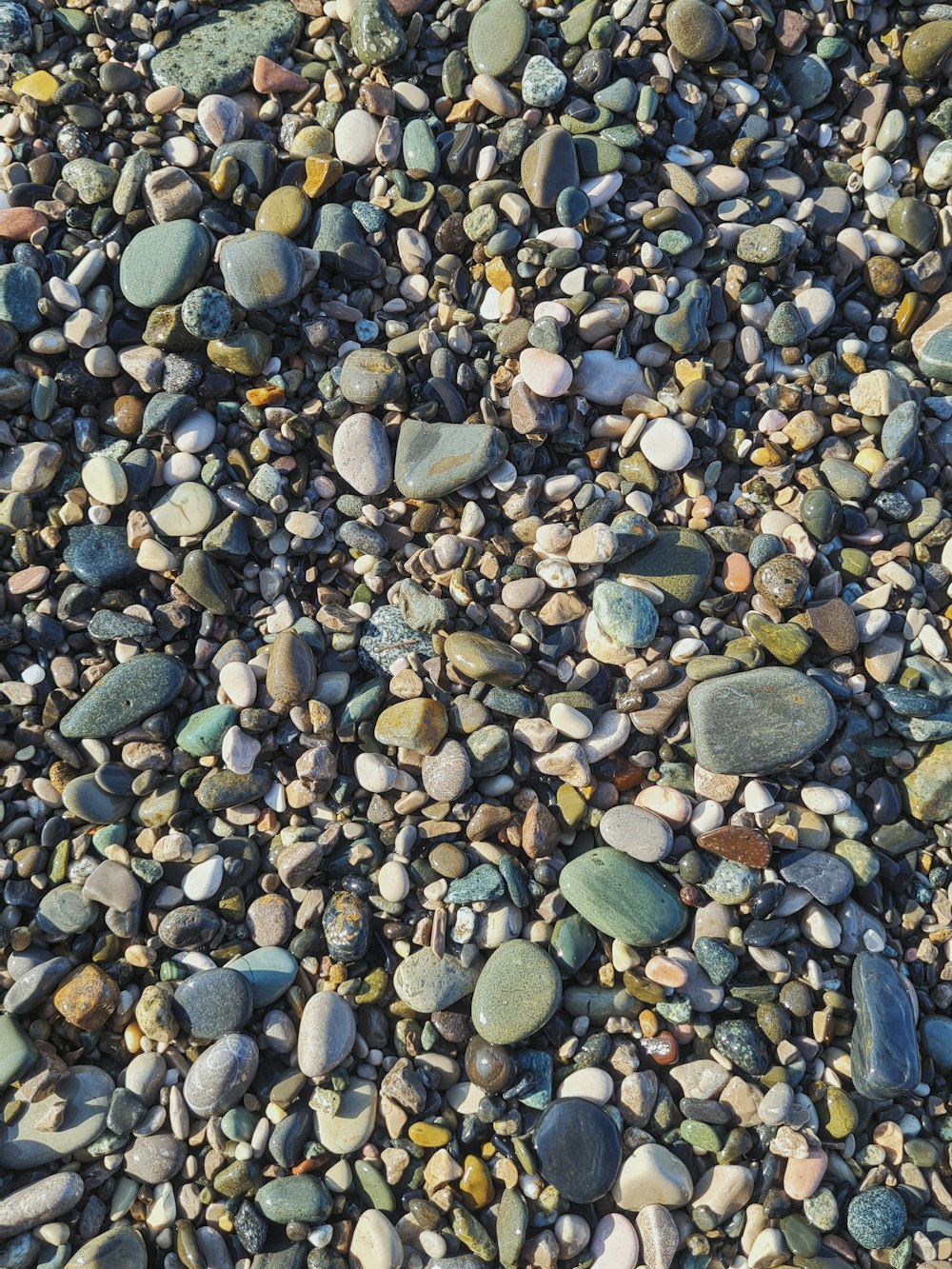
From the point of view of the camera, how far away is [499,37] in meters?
2.50

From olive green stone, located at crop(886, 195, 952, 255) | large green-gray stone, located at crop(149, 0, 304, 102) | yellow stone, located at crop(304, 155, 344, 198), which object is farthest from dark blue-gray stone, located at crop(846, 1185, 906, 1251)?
large green-gray stone, located at crop(149, 0, 304, 102)

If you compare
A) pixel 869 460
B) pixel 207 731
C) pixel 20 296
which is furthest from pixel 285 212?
pixel 869 460

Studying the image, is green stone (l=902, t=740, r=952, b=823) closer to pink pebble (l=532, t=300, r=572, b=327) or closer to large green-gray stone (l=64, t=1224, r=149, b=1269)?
pink pebble (l=532, t=300, r=572, b=327)

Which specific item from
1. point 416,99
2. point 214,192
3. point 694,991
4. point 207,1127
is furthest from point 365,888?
point 416,99

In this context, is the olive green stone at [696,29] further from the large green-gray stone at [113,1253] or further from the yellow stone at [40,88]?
the large green-gray stone at [113,1253]

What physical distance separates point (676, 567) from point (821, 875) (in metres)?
0.80

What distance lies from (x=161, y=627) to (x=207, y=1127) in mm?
1124

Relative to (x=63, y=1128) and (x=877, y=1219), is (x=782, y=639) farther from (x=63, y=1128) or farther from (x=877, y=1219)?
(x=63, y=1128)

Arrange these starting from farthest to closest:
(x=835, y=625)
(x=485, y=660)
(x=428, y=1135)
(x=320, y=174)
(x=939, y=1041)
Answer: (x=320, y=174)
(x=835, y=625)
(x=485, y=660)
(x=939, y=1041)
(x=428, y=1135)

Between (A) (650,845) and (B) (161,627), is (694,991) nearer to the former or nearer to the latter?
(A) (650,845)

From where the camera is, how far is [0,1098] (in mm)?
1898

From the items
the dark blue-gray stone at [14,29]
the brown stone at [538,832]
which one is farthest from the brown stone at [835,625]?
the dark blue-gray stone at [14,29]

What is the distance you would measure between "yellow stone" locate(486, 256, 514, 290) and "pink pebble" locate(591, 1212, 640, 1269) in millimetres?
2230

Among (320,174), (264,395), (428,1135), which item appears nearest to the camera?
(428,1135)
